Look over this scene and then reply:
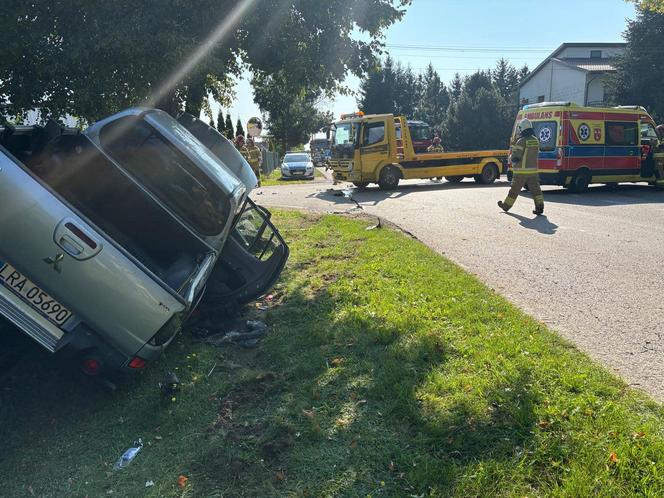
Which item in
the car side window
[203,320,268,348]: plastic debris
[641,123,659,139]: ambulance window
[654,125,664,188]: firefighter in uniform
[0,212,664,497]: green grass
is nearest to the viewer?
[0,212,664,497]: green grass

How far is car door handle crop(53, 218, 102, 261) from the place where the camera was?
2932mm

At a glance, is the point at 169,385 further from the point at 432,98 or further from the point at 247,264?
the point at 432,98

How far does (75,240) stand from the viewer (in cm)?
296

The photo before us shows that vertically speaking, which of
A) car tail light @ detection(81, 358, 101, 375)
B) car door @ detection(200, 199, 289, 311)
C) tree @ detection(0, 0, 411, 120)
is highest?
tree @ detection(0, 0, 411, 120)

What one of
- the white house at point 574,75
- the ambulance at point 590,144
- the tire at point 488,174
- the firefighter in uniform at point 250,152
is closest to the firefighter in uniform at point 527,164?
the ambulance at point 590,144

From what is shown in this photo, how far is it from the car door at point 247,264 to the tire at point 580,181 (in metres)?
11.9

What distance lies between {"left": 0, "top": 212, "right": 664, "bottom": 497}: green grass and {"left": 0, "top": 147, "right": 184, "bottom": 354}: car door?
65cm

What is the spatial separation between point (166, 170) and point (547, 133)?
42.9 feet

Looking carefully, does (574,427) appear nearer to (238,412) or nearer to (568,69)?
(238,412)

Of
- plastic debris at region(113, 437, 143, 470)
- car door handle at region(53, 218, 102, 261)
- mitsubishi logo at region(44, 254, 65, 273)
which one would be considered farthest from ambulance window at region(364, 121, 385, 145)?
plastic debris at region(113, 437, 143, 470)

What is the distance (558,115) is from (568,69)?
28.4m

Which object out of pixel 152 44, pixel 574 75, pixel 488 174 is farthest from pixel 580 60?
pixel 152 44

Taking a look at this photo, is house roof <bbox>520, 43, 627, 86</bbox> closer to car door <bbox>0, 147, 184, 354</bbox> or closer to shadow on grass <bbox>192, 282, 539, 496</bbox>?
shadow on grass <bbox>192, 282, 539, 496</bbox>

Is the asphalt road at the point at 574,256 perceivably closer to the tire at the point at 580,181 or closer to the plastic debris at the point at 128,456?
the tire at the point at 580,181
